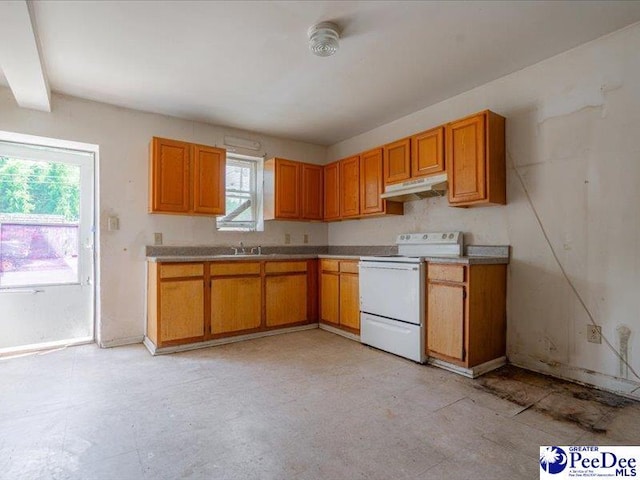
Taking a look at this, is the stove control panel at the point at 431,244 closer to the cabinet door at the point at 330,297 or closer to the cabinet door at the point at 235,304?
the cabinet door at the point at 330,297

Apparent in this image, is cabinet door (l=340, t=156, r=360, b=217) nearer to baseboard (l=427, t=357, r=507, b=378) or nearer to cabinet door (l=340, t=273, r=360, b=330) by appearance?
cabinet door (l=340, t=273, r=360, b=330)

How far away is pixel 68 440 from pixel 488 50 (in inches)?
145

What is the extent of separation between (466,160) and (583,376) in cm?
186

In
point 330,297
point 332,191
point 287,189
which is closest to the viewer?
point 330,297

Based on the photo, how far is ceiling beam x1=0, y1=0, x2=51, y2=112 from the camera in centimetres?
198

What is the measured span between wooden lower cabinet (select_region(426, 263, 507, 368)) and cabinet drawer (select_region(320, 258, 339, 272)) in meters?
1.28

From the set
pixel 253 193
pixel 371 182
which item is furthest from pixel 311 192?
pixel 371 182

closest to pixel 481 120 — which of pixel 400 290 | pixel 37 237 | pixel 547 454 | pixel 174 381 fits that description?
pixel 400 290

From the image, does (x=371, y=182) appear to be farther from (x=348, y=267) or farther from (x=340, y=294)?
(x=340, y=294)

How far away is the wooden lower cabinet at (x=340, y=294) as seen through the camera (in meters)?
3.76

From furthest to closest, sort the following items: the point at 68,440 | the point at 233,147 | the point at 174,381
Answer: the point at 233,147 < the point at 174,381 < the point at 68,440

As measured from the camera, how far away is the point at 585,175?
2559mm

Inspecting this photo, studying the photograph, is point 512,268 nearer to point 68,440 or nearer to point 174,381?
point 174,381

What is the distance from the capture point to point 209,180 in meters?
3.80
